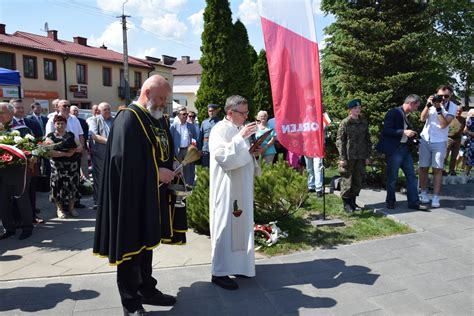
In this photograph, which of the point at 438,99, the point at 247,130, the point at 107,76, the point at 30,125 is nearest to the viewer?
the point at 247,130

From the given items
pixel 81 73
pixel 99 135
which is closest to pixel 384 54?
pixel 99 135

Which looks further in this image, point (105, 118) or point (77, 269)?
point (105, 118)

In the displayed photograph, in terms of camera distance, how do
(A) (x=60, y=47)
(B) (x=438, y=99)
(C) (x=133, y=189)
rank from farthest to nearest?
1. (A) (x=60, y=47)
2. (B) (x=438, y=99)
3. (C) (x=133, y=189)

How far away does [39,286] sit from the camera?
4223mm

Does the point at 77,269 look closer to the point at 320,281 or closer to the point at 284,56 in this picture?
the point at 320,281

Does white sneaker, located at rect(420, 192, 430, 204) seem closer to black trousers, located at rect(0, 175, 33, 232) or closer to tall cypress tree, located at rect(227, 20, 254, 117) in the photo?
tall cypress tree, located at rect(227, 20, 254, 117)

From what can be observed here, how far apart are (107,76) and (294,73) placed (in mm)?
34530

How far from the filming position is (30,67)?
29516 mm

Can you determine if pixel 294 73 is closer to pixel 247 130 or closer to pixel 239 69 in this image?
pixel 247 130

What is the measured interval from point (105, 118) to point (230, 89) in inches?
166

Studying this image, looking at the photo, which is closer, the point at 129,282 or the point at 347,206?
the point at 129,282

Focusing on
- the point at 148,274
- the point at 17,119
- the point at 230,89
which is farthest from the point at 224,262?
the point at 230,89

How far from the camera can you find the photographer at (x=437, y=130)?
23.5 ft

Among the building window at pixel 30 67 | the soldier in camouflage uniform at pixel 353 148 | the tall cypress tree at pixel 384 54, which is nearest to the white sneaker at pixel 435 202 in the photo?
the soldier in camouflage uniform at pixel 353 148
